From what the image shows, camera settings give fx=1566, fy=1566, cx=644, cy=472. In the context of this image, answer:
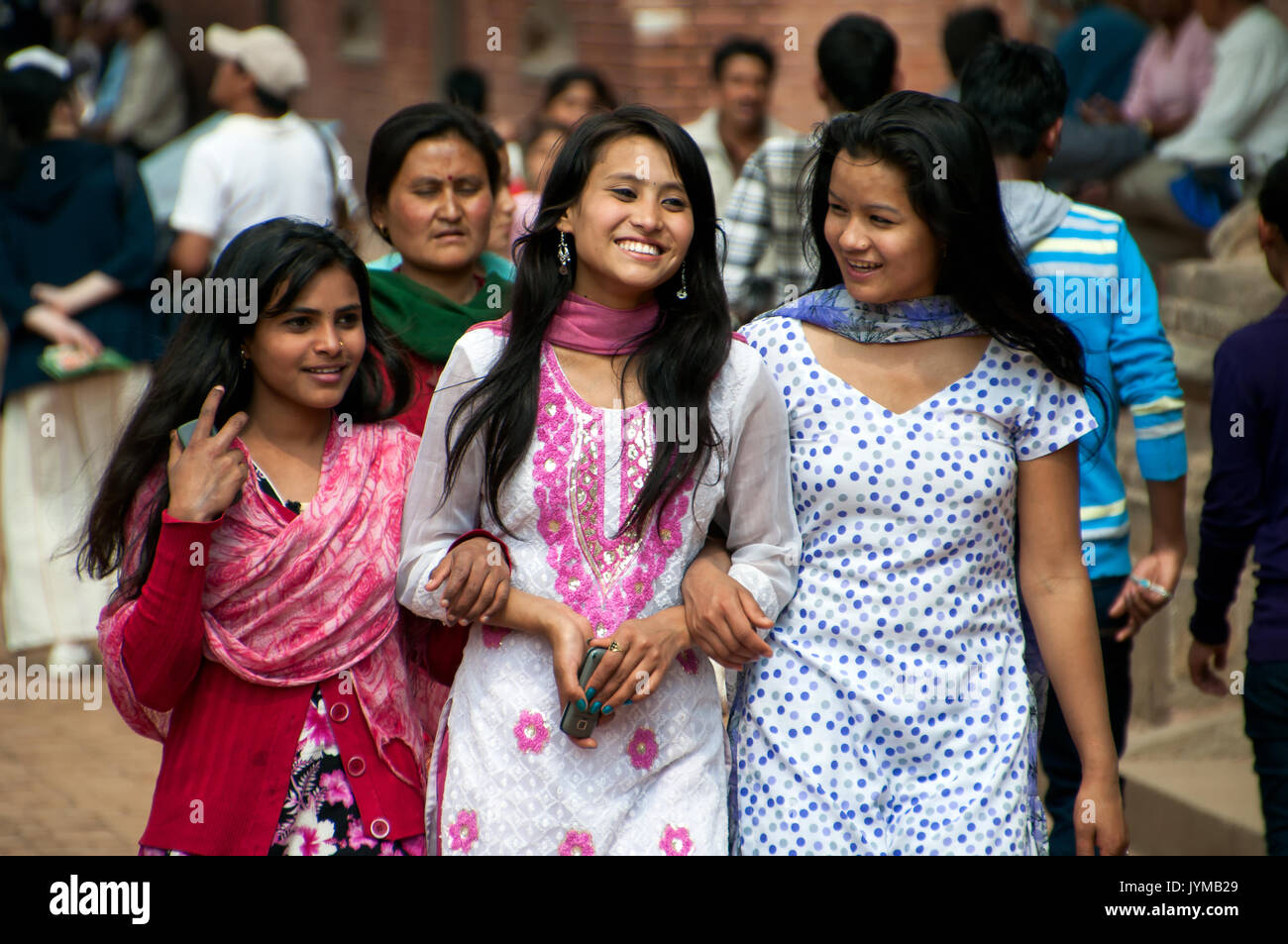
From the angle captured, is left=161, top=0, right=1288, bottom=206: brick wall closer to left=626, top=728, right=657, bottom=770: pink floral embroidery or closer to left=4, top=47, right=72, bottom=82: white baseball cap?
left=4, top=47, right=72, bottom=82: white baseball cap

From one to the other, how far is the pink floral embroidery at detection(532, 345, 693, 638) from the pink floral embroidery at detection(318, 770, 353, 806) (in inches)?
19.8

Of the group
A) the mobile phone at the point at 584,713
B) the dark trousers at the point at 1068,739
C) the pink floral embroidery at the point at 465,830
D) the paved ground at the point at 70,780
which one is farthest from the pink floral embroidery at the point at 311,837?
the paved ground at the point at 70,780

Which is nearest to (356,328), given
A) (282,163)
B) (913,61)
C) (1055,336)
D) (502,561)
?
(502,561)

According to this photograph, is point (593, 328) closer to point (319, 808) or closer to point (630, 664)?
point (630, 664)

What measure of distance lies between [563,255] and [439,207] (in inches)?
35.6

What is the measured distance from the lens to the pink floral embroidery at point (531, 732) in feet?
8.24

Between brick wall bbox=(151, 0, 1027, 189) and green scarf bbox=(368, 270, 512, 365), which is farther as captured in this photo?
brick wall bbox=(151, 0, 1027, 189)

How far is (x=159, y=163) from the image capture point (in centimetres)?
809

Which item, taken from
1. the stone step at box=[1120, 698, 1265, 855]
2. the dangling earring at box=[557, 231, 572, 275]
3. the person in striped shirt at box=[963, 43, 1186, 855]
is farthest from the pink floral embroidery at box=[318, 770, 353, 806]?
the stone step at box=[1120, 698, 1265, 855]

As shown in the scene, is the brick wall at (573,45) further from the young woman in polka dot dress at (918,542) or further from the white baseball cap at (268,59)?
the young woman in polka dot dress at (918,542)

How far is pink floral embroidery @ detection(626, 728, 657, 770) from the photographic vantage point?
8.27 ft

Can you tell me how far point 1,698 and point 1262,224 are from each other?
195 inches

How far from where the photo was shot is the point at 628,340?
8.54 feet

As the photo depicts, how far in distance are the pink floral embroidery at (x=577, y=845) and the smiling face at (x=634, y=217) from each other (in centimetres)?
88
